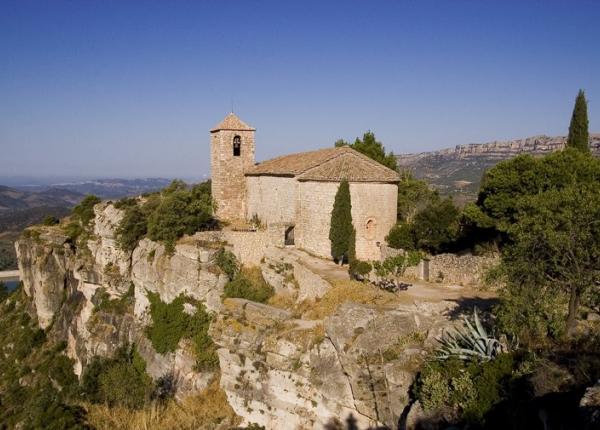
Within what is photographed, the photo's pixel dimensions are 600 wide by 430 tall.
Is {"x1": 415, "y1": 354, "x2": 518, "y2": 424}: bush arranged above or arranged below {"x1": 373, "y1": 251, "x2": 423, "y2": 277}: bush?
below

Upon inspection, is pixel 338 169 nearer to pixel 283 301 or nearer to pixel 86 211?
pixel 283 301

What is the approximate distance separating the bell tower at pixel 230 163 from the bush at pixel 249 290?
391 inches

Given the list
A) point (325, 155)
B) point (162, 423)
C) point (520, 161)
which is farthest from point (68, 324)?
point (520, 161)

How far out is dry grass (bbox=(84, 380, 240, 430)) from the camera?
17172 mm

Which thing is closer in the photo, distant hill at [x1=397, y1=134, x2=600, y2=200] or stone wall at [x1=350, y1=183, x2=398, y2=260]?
stone wall at [x1=350, y1=183, x2=398, y2=260]

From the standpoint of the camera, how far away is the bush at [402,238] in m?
22.2

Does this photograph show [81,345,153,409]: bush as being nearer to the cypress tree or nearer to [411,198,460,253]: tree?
[411,198,460,253]: tree

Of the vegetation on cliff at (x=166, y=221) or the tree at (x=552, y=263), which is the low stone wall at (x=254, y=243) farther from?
the tree at (x=552, y=263)

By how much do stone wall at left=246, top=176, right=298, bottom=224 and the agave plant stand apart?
43.8 ft

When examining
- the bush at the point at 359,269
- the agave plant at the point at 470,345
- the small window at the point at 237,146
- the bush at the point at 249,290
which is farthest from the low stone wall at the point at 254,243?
the agave plant at the point at 470,345

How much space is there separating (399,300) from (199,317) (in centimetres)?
963

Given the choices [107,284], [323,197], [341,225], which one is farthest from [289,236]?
[107,284]

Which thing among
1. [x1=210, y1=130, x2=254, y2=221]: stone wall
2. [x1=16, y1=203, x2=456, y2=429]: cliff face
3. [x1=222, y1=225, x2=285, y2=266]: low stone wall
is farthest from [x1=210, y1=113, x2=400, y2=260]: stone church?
[x1=210, y1=130, x2=254, y2=221]: stone wall

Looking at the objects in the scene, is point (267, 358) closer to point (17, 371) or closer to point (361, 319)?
point (361, 319)
